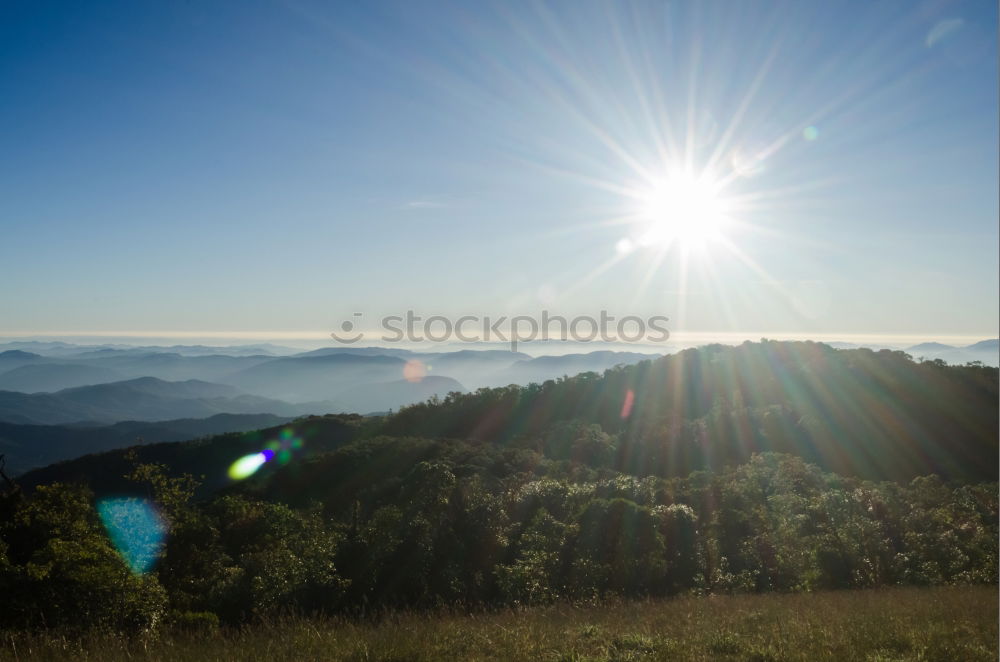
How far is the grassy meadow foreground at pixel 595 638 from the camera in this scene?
7.54 meters

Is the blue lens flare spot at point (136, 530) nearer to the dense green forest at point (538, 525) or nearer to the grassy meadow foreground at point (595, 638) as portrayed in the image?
the dense green forest at point (538, 525)

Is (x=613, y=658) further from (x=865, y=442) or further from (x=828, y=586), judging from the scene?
(x=865, y=442)

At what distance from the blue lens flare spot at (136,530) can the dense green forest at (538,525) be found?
0.08m

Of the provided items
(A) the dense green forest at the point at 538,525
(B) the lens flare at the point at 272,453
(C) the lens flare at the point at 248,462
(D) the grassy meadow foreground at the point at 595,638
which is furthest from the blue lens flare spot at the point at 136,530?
(C) the lens flare at the point at 248,462

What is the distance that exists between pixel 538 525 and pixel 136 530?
1216 cm

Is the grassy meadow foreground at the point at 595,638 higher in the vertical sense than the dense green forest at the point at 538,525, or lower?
higher

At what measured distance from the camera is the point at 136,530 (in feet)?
49.9

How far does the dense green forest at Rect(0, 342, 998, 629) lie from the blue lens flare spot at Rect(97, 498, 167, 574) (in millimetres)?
75

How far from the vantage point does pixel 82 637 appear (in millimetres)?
8422

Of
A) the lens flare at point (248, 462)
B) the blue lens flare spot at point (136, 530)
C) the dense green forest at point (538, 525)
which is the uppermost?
the blue lens flare spot at point (136, 530)

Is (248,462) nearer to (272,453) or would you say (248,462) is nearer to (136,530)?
(272,453)

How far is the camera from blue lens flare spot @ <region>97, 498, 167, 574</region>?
1366cm

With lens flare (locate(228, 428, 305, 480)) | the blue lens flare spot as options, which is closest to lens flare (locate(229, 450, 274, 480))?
lens flare (locate(228, 428, 305, 480))

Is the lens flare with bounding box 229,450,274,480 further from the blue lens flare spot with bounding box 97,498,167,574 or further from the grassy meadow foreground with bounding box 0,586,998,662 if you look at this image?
the grassy meadow foreground with bounding box 0,586,998,662
